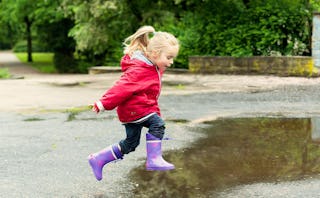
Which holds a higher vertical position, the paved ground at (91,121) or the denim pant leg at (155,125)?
the denim pant leg at (155,125)

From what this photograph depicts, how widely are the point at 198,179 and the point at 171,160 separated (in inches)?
31.9

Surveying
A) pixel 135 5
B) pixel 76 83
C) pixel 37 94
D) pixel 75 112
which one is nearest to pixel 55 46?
pixel 135 5

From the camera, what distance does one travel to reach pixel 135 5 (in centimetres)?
2134

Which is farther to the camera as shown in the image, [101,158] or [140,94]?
[101,158]

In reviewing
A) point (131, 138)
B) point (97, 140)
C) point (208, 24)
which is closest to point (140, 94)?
point (131, 138)

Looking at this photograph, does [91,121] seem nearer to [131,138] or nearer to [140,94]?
[131,138]

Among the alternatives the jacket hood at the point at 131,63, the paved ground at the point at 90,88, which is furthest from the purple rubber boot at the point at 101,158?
the paved ground at the point at 90,88

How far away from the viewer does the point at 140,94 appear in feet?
15.6

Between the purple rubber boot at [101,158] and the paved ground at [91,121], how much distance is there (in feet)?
0.35

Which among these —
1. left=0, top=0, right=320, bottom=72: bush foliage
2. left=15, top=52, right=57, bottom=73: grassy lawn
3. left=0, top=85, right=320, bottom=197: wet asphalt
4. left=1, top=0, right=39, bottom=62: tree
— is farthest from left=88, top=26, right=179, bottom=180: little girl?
left=15, top=52, right=57, bottom=73: grassy lawn

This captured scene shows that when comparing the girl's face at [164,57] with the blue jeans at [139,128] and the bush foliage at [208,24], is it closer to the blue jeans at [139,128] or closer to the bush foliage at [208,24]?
the blue jeans at [139,128]

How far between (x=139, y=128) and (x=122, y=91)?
43 centimetres

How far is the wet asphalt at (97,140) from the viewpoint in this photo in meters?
4.65

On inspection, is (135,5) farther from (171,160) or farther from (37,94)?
(171,160)
